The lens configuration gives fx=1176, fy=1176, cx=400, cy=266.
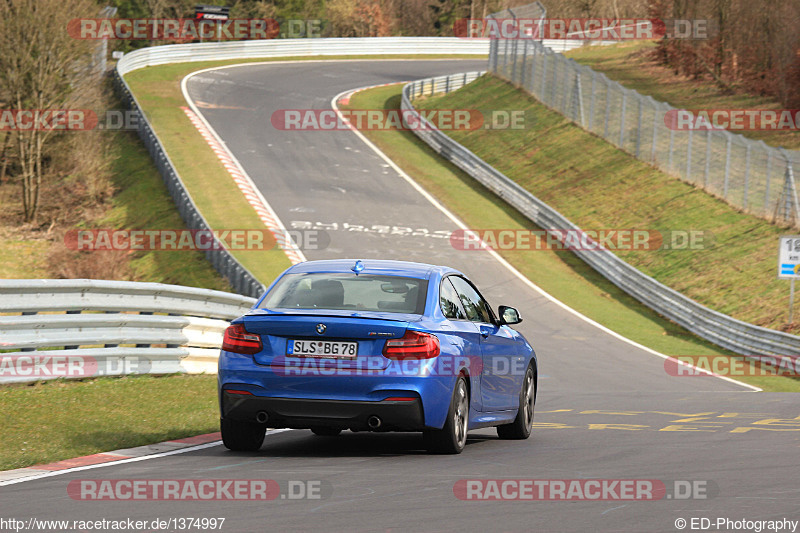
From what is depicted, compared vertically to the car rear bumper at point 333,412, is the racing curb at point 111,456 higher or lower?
lower

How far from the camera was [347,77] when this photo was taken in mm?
64625

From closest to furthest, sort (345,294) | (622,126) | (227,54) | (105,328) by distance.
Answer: (345,294)
(105,328)
(622,126)
(227,54)

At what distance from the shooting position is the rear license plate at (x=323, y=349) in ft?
29.3

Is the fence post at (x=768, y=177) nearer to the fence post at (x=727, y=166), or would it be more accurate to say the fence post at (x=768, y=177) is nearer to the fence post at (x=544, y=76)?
the fence post at (x=727, y=166)

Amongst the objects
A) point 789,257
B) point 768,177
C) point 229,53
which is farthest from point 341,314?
point 229,53

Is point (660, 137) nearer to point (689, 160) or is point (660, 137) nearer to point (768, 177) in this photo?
point (689, 160)

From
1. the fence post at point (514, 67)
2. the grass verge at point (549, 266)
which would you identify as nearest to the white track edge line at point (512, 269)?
the grass verge at point (549, 266)

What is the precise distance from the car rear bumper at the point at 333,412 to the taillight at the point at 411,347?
0.34 metres

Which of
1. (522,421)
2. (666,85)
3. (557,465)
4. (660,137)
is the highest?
(557,465)

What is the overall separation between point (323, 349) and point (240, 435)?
3.57 ft

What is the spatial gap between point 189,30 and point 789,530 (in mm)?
77403

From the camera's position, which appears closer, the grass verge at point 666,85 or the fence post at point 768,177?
the fence post at point 768,177

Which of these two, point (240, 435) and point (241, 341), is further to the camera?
Result: point (240, 435)

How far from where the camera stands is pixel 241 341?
914 cm
